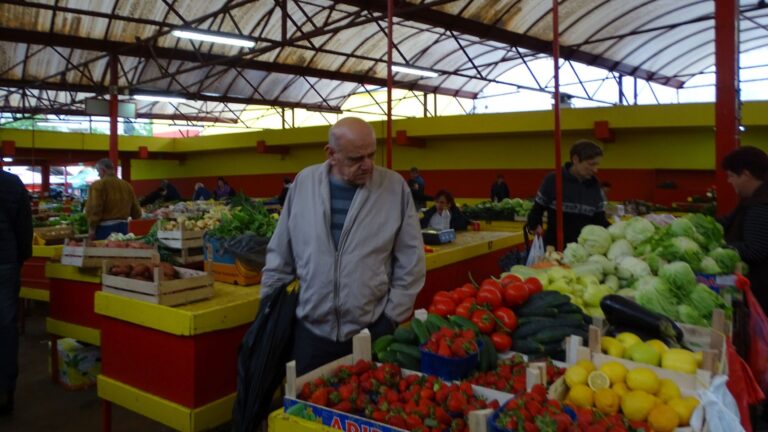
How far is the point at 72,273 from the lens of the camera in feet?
14.8

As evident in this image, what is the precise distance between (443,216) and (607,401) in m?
4.77

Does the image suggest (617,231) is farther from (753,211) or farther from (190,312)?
(190,312)

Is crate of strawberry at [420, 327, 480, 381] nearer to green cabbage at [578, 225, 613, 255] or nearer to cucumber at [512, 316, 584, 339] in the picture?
cucumber at [512, 316, 584, 339]

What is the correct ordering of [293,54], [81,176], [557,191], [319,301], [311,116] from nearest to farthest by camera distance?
1. [319,301]
2. [557,191]
3. [293,54]
4. [311,116]
5. [81,176]

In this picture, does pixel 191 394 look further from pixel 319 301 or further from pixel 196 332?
pixel 319 301

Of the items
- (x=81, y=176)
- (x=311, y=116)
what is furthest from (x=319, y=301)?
(x=81, y=176)

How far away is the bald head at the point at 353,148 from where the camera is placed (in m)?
2.37

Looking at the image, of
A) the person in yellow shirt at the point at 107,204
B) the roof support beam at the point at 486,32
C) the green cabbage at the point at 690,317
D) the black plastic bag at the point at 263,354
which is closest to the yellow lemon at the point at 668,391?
the green cabbage at the point at 690,317

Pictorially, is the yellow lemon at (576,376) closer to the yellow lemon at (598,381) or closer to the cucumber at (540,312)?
the yellow lemon at (598,381)

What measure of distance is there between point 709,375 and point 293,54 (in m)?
14.8

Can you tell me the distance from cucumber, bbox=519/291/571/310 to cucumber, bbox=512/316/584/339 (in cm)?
9

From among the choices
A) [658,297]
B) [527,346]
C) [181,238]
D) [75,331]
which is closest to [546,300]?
[527,346]

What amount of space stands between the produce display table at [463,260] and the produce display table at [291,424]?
8.82 ft

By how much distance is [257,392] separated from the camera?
2557 mm
